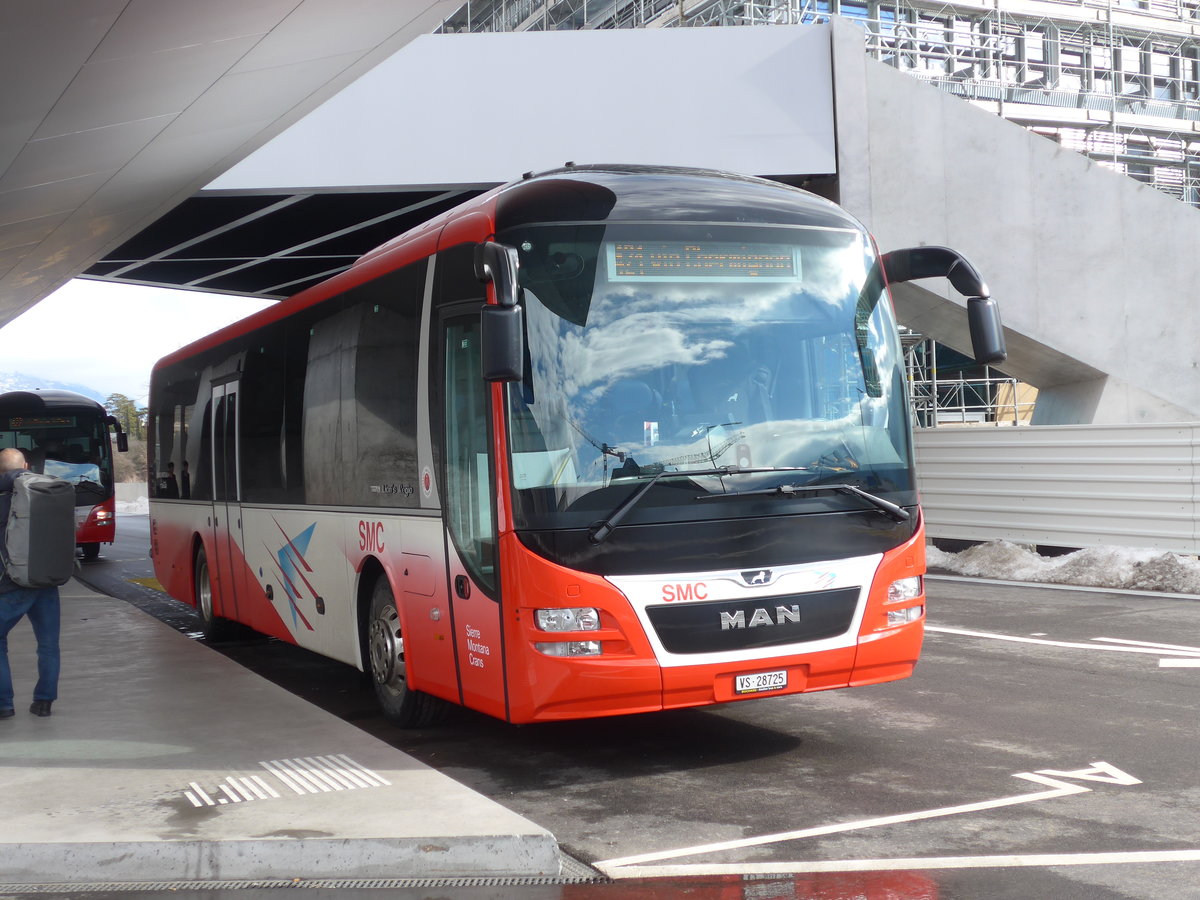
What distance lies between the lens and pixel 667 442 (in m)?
6.42

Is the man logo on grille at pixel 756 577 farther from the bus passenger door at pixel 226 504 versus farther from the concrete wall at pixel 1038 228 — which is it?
the concrete wall at pixel 1038 228

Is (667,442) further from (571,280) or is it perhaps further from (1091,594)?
(1091,594)

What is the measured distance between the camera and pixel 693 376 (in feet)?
21.4

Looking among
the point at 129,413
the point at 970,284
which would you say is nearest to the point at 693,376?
the point at 970,284

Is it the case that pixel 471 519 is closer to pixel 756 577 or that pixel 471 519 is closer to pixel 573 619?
pixel 573 619

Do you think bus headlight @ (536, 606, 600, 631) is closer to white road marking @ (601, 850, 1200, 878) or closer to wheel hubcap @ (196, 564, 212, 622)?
white road marking @ (601, 850, 1200, 878)

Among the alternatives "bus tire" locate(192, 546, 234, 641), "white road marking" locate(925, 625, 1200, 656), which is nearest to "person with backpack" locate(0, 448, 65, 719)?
"bus tire" locate(192, 546, 234, 641)

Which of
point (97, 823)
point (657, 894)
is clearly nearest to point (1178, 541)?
point (657, 894)

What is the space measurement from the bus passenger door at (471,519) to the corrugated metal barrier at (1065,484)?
934cm

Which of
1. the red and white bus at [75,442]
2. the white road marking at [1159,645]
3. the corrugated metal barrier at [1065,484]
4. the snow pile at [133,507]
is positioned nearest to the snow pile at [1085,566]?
the corrugated metal barrier at [1065,484]

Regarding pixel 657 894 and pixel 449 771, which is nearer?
pixel 657 894

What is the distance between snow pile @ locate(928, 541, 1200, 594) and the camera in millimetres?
13188

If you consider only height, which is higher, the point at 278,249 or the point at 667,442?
the point at 278,249

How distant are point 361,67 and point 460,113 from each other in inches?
328
